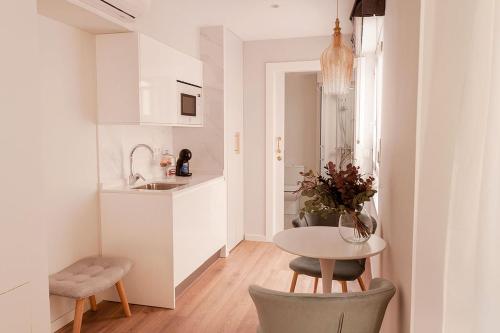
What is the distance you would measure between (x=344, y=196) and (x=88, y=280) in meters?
1.74

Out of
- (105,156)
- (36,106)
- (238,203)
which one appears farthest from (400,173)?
(238,203)

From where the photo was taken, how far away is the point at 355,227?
2.12m

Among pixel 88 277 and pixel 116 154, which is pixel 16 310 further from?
pixel 116 154

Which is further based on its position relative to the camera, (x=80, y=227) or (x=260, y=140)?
(x=260, y=140)

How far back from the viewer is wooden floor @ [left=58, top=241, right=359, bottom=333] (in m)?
2.86

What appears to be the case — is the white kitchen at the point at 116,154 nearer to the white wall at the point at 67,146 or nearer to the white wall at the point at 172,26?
the white wall at the point at 67,146

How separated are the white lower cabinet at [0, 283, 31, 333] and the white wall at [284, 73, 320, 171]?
5.40m

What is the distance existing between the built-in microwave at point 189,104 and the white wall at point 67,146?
0.80 metres

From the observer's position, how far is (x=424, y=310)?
4.28 ft

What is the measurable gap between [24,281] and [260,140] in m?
3.47

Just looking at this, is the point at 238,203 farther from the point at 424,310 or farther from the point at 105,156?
the point at 424,310

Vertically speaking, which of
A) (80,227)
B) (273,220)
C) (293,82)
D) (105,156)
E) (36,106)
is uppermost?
(293,82)

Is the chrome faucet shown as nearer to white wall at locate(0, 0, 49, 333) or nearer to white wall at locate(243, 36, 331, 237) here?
white wall at locate(0, 0, 49, 333)

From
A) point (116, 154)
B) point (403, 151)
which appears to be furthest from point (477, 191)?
point (116, 154)
